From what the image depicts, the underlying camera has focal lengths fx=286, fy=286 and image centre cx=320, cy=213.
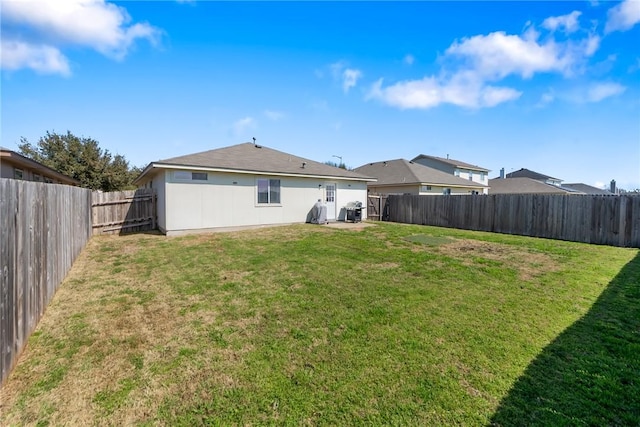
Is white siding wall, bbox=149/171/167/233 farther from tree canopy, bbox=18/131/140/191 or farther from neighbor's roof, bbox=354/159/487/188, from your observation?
tree canopy, bbox=18/131/140/191

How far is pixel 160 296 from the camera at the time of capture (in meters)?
4.64

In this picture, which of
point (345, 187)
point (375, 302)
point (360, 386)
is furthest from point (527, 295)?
point (345, 187)

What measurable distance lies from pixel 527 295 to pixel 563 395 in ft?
8.97

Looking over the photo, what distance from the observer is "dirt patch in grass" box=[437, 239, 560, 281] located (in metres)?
6.33

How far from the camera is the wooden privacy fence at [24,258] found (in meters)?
2.59

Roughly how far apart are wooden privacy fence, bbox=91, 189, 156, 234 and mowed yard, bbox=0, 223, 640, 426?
21.9 ft

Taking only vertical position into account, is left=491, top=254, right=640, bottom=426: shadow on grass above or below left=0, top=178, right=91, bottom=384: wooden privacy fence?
below

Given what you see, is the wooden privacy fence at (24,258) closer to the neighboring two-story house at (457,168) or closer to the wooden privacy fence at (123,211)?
the wooden privacy fence at (123,211)

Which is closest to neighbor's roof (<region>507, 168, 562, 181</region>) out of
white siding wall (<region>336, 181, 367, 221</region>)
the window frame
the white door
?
white siding wall (<region>336, 181, 367, 221</region>)

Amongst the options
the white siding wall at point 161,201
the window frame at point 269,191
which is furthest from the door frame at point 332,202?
the white siding wall at point 161,201

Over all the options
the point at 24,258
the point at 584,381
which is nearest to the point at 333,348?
the point at 584,381

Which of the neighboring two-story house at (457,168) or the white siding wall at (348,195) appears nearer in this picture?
the white siding wall at (348,195)

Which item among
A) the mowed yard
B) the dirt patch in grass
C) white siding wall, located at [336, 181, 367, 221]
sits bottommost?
the mowed yard

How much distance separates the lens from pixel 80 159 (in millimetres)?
24922
